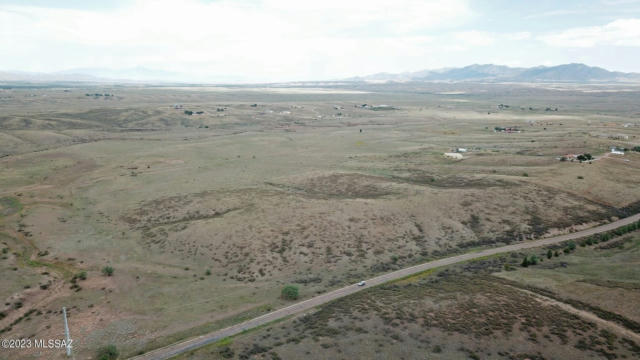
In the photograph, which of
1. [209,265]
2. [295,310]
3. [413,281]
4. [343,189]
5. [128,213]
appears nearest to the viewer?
[295,310]

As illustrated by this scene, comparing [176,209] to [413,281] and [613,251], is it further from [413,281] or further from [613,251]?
[613,251]

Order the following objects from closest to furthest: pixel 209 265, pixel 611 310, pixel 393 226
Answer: pixel 611 310
pixel 209 265
pixel 393 226

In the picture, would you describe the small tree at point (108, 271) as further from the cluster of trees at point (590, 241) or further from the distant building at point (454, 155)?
the distant building at point (454, 155)

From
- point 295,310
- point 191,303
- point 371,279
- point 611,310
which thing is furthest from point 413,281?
point 191,303

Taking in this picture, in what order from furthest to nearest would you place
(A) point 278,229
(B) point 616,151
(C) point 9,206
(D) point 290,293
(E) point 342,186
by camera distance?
(B) point 616,151, (E) point 342,186, (C) point 9,206, (A) point 278,229, (D) point 290,293

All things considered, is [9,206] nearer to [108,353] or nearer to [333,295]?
[108,353]

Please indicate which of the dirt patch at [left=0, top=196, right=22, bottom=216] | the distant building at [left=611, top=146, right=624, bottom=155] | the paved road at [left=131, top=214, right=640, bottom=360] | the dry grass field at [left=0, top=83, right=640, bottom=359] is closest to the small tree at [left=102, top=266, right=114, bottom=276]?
the dry grass field at [left=0, top=83, right=640, bottom=359]

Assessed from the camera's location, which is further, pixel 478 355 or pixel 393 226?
pixel 393 226

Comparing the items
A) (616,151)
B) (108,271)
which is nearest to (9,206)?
(108,271)
